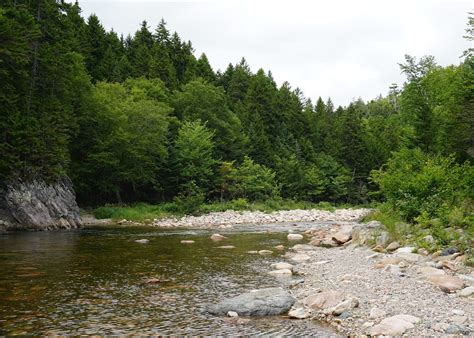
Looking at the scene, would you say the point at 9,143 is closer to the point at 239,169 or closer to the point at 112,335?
the point at 112,335

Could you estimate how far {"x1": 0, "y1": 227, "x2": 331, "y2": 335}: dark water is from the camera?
789 cm

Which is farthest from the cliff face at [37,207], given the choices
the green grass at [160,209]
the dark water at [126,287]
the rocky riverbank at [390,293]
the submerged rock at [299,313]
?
the submerged rock at [299,313]

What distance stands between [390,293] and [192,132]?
140 ft

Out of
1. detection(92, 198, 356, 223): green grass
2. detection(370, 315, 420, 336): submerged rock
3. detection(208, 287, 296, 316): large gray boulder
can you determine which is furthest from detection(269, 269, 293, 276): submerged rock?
detection(92, 198, 356, 223): green grass

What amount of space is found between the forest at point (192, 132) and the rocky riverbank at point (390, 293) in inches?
126

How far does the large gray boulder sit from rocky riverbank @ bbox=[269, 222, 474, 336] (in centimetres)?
27

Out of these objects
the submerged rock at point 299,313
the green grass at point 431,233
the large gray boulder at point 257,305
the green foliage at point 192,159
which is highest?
the green foliage at point 192,159

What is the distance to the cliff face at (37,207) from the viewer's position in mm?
26391

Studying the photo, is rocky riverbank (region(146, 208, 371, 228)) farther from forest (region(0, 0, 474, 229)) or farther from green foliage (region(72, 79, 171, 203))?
green foliage (region(72, 79, 171, 203))

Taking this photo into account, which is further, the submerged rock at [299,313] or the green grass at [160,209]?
the green grass at [160,209]

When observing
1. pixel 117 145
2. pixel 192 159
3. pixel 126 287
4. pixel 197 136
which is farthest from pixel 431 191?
pixel 197 136

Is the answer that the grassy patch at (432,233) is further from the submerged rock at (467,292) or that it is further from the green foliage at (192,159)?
the green foliage at (192,159)

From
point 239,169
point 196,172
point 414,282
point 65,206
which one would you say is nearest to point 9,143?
point 65,206

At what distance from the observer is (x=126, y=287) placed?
11156 millimetres
